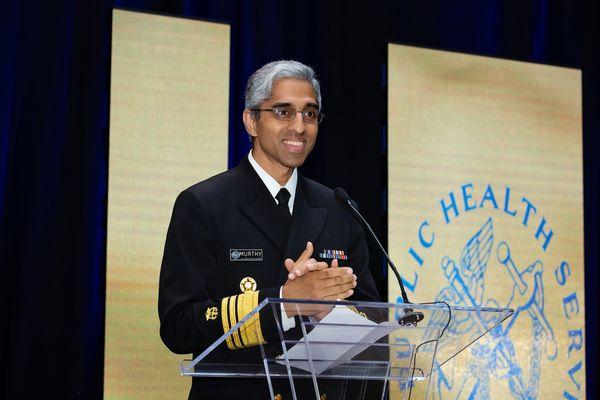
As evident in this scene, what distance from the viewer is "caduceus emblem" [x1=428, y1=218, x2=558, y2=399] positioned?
3.93 m

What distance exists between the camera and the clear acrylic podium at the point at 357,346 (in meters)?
1.65

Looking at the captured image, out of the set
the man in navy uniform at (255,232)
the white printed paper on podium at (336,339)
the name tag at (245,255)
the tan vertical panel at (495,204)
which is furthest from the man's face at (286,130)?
the tan vertical panel at (495,204)

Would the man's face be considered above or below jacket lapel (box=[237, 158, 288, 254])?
above

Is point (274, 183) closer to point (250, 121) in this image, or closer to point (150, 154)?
point (250, 121)

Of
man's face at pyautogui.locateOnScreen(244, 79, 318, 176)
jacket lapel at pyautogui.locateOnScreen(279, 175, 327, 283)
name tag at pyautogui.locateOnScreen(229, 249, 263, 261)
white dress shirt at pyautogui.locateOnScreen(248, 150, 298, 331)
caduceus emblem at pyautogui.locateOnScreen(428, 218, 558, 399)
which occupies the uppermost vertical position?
man's face at pyautogui.locateOnScreen(244, 79, 318, 176)

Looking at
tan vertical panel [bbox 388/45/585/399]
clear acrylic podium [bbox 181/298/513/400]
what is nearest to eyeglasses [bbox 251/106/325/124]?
clear acrylic podium [bbox 181/298/513/400]

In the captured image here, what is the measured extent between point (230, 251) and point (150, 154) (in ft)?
3.96

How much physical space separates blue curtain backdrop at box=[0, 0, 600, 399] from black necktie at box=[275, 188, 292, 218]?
3.58ft

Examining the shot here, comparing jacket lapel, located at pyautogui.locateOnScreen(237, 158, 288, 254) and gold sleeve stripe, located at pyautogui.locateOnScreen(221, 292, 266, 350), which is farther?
jacket lapel, located at pyautogui.locateOnScreen(237, 158, 288, 254)

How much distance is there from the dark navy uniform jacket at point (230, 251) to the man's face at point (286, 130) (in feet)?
0.27

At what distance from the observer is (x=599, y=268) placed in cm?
446

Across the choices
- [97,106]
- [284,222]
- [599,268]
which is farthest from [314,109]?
[599,268]

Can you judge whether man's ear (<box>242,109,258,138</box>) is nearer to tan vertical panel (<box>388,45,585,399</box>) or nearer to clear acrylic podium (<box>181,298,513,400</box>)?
clear acrylic podium (<box>181,298,513,400</box>)

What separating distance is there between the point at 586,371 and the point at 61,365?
97.7 inches
